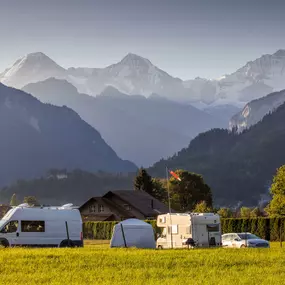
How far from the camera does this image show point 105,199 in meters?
104

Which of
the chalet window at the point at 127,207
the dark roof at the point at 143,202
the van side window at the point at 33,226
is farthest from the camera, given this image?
the chalet window at the point at 127,207

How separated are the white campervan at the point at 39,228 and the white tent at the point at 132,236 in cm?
250

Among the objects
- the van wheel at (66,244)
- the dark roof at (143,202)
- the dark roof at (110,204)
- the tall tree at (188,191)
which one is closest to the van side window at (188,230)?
the van wheel at (66,244)

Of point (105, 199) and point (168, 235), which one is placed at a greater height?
point (105, 199)

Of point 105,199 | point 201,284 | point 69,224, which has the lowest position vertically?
point 201,284

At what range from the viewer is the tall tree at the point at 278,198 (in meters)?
92.6

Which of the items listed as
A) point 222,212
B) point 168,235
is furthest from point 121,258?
point 222,212

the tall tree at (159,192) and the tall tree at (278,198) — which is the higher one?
the tall tree at (159,192)

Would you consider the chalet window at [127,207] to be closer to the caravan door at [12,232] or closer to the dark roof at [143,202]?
the dark roof at [143,202]

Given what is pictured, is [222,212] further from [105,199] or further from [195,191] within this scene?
[105,199]

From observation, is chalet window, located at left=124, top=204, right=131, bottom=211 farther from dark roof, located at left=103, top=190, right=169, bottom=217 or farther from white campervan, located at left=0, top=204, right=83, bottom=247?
white campervan, located at left=0, top=204, right=83, bottom=247

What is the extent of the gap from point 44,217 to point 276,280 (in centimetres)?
2158

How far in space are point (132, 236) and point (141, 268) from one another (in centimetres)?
1809

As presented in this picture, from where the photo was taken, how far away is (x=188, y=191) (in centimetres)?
12062
